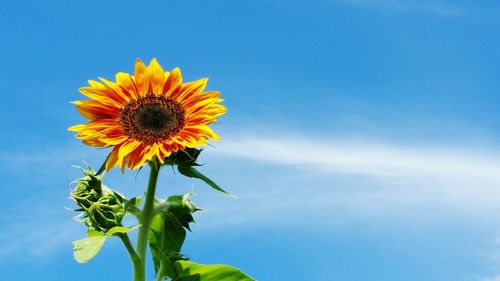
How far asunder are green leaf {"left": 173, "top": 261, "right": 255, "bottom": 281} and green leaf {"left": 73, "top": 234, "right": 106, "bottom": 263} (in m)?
0.48

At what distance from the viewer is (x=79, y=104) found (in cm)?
331

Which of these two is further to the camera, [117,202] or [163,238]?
[163,238]

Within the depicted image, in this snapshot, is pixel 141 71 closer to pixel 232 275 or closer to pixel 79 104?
pixel 79 104

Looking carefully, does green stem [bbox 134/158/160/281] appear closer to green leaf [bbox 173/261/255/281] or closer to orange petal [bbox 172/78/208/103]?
green leaf [bbox 173/261/255/281]

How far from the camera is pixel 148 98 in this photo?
3.39 m

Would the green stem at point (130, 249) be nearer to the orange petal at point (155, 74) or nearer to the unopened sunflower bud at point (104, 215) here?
the unopened sunflower bud at point (104, 215)

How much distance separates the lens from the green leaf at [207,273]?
3.37m

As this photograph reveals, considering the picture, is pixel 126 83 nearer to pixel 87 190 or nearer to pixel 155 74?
pixel 155 74

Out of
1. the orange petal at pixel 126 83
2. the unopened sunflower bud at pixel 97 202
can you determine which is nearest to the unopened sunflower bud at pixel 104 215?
the unopened sunflower bud at pixel 97 202

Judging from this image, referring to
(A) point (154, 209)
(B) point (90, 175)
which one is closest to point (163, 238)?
(A) point (154, 209)

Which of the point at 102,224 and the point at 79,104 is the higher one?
the point at 79,104

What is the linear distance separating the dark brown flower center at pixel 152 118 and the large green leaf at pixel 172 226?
0.32 m

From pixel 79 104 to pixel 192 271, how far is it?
904 mm

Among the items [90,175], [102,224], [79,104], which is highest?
[79,104]
